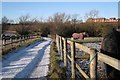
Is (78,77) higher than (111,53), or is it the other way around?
(111,53)

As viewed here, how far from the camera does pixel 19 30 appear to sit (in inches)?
2400

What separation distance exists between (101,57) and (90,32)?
177 feet

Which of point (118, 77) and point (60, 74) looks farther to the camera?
point (60, 74)

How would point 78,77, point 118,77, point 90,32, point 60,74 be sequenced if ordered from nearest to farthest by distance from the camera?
1. point 118,77
2. point 78,77
3. point 60,74
4. point 90,32

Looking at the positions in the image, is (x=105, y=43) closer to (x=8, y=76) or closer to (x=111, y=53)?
(x=111, y=53)

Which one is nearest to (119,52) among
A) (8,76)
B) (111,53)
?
(111,53)

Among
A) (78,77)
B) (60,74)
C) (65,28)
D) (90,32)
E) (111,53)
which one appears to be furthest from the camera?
(90,32)

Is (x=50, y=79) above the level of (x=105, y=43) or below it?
below

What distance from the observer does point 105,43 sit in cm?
700

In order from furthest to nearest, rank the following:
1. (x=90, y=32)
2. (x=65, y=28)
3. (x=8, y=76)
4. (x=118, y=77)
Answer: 1. (x=90, y=32)
2. (x=65, y=28)
3. (x=8, y=76)
4. (x=118, y=77)

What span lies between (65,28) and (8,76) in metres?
43.6

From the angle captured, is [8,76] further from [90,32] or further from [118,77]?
[90,32]

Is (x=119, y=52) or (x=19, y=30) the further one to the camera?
(x=19, y=30)

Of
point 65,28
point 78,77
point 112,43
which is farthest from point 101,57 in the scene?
point 65,28
